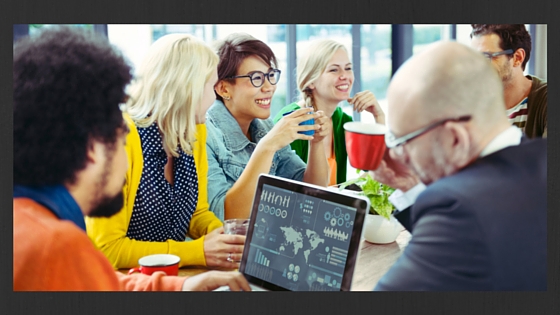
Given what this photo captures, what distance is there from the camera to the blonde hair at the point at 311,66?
2.80m

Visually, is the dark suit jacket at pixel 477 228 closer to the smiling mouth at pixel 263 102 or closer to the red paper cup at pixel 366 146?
the red paper cup at pixel 366 146

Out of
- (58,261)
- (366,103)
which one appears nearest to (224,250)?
(58,261)

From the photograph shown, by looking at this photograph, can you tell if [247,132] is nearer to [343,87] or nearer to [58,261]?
[343,87]

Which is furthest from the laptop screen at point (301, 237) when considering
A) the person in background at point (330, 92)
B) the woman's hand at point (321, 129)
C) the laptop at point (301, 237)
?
the person in background at point (330, 92)

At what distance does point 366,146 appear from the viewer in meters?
1.76

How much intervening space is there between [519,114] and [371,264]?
2.54 ft

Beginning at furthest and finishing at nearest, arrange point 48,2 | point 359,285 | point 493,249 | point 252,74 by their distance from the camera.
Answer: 1. point 252,74
2. point 48,2
3. point 359,285
4. point 493,249

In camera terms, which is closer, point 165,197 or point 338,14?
point 338,14

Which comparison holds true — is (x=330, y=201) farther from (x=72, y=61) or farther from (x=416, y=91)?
(x=72, y=61)

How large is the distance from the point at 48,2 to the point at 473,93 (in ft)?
4.45

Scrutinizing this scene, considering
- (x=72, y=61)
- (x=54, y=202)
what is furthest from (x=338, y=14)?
(x=54, y=202)

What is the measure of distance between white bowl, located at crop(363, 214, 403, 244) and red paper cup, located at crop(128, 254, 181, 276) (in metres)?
0.66

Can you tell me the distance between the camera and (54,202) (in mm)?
1652

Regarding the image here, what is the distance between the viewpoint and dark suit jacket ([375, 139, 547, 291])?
56.7 inches
